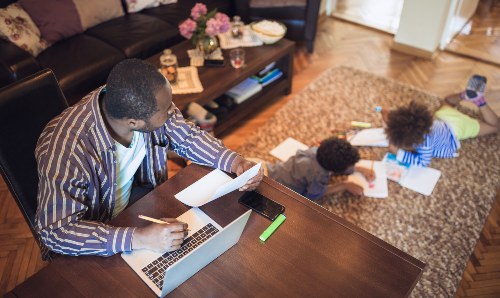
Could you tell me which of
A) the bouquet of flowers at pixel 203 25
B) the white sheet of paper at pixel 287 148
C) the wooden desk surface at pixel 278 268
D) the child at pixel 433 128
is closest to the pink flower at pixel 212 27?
the bouquet of flowers at pixel 203 25

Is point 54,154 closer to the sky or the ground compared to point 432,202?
closer to the sky

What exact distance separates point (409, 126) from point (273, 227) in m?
1.38

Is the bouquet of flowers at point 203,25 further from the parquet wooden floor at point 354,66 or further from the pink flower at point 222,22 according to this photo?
the parquet wooden floor at point 354,66

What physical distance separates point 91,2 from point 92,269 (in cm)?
231

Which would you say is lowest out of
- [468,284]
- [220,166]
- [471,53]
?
[468,284]

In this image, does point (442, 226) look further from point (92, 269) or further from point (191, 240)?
point (92, 269)

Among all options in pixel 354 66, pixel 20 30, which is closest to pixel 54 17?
pixel 20 30

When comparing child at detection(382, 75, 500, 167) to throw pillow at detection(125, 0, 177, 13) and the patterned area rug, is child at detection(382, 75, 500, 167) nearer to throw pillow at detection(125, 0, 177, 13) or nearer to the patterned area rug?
the patterned area rug

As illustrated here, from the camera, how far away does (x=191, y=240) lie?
1188mm

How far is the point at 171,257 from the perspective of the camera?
1.14 metres

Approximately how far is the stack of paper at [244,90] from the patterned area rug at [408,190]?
0.76ft

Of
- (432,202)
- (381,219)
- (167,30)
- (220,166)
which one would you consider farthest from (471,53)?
(220,166)

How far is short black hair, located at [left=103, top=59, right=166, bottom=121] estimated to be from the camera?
3.81ft

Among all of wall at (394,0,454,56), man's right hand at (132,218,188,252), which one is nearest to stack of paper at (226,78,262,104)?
wall at (394,0,454,56)
